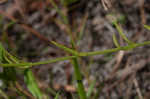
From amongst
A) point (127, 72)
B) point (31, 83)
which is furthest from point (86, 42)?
point (31, 83)

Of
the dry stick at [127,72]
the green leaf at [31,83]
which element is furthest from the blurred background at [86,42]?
the green leaf at [31,83]

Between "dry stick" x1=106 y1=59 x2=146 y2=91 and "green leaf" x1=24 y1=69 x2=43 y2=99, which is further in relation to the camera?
"dry stick" x1=106 y1=59 x2=146 y2=91

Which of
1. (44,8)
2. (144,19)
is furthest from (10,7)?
(144,19)

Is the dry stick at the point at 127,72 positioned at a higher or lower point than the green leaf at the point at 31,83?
lower

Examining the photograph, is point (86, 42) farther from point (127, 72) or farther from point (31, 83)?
point (31, 83)

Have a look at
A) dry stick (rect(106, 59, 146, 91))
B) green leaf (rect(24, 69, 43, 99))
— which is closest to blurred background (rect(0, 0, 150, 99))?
dry stick (rect(106, 59, 146, 91))

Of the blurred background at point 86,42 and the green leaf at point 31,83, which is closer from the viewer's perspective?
the green leaf at point 31,83

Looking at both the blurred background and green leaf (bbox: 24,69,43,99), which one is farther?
the blurred background

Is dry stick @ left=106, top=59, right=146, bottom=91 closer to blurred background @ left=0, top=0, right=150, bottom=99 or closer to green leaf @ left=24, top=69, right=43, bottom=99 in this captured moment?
blurred background @ left=0, top=0, right=150, bottom=99

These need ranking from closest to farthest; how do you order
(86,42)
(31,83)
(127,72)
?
(31,83)
(127,72)
(86,42)

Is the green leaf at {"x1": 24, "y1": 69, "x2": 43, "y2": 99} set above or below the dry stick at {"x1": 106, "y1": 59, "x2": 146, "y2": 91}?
above

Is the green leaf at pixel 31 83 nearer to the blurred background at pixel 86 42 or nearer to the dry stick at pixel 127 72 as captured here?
the blurred background at pixel 86 42
